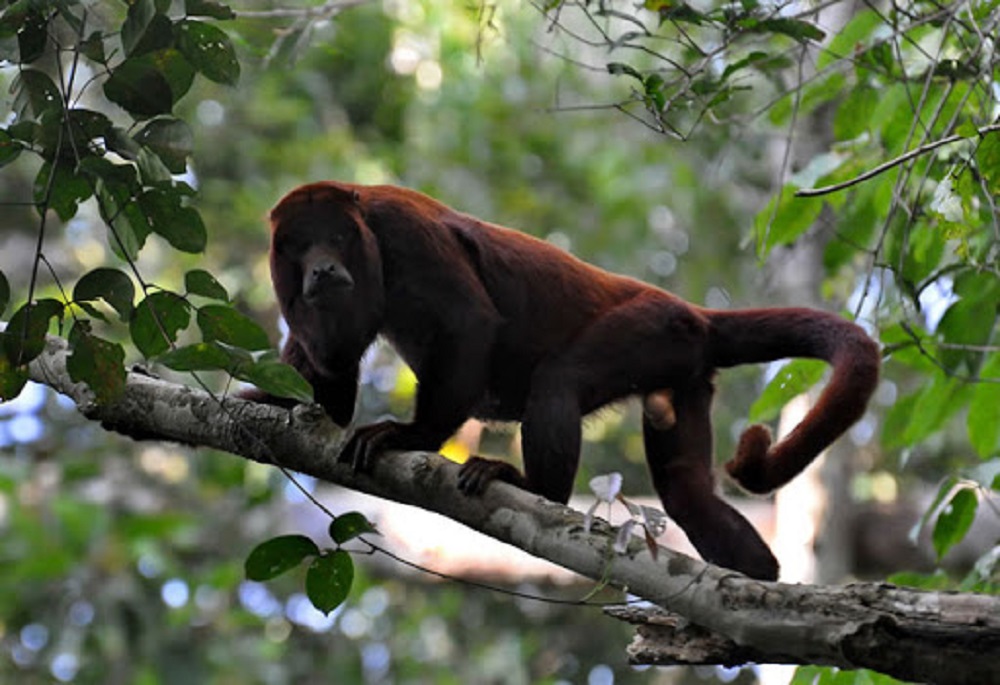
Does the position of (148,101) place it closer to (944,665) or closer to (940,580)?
(944,665)

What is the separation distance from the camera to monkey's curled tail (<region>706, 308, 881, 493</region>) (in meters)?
3.71

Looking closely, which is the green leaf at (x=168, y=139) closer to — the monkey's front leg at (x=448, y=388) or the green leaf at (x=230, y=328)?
the green leaf at (x=230, y=328)

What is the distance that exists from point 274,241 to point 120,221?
34.5 inches

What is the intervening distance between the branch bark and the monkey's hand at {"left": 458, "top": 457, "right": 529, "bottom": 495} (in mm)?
22

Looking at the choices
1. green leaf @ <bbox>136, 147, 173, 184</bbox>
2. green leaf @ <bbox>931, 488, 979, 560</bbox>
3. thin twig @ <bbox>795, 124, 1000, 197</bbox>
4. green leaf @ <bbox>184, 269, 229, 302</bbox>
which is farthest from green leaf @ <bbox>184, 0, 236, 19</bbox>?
green leaf @ <bbox>931, 488, 979, 560</bbox>

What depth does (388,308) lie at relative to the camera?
3922 millimetres

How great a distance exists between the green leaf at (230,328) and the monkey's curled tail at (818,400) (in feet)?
4.86

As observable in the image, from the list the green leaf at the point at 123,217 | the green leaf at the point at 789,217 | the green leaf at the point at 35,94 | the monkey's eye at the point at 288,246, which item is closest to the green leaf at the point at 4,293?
the green leaf at the point at 123,217

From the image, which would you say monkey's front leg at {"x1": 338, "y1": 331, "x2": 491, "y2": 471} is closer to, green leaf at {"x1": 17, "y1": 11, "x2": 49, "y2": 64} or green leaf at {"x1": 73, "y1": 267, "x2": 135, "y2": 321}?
green leaf at {"x1": 73, "y1": 267, "x2": 135, "y2": 321}

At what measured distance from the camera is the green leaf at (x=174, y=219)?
3.05 meters

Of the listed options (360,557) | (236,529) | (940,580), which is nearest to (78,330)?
(940,580)

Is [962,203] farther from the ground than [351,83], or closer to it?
farther from the ground

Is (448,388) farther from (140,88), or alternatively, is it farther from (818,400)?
(140,88)

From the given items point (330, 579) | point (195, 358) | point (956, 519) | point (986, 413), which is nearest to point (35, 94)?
point (195, 358)
